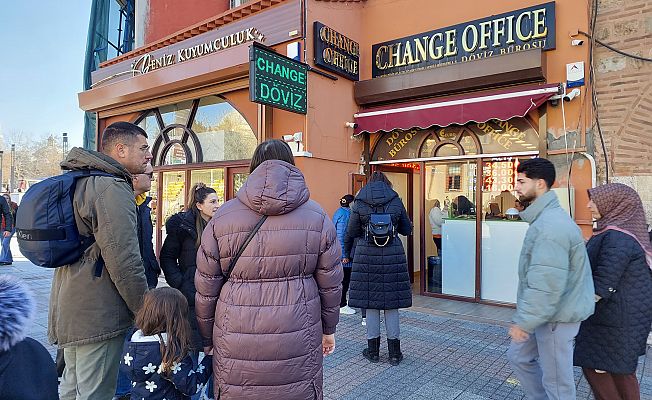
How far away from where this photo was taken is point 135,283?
86.7 inches

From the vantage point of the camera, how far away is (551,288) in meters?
2.41

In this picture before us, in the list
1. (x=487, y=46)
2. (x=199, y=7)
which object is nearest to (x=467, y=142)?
(x=487, y=46)

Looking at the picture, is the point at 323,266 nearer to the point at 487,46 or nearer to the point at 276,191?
the point at 276,191

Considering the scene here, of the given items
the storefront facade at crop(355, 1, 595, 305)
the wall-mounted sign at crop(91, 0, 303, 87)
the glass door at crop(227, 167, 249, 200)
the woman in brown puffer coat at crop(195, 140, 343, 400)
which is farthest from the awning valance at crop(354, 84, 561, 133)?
the woman in brown puffer coat at crop(195, 140, 343, 400)

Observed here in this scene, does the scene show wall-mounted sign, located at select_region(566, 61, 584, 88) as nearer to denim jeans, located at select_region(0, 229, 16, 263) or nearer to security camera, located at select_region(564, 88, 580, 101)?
security camera, located at select_region(564, 88, 580, 101)

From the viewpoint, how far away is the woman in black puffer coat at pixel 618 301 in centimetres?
261

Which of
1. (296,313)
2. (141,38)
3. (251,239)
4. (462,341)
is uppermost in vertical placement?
(141,38)

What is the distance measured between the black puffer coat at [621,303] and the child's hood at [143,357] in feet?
8.40

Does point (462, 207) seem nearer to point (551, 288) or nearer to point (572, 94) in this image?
point (572, 94)

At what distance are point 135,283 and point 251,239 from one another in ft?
2.27

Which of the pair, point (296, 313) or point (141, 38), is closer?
point (296, 313)

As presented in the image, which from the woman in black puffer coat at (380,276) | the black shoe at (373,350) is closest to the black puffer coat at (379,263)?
the woman in black puffer coat at (380,276)

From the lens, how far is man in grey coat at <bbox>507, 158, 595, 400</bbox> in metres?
2.42

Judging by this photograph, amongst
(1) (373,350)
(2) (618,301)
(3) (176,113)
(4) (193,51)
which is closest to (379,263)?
(1) (373,350)
